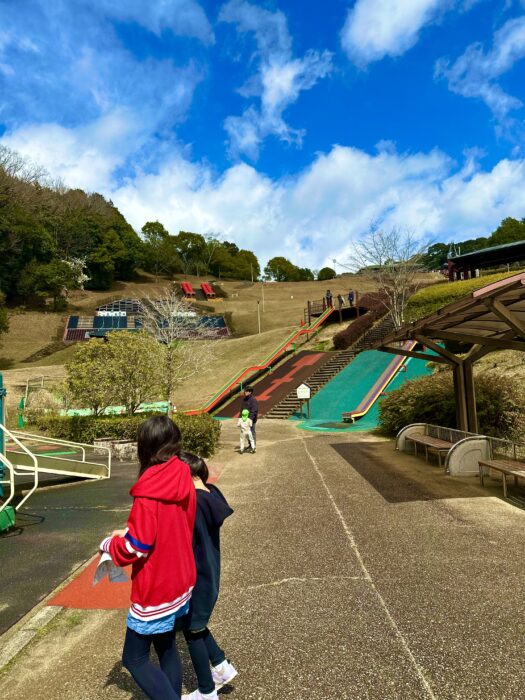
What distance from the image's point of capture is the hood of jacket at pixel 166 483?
81.2 inches

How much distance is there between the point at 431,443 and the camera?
930cm

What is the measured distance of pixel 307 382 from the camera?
24812 mm

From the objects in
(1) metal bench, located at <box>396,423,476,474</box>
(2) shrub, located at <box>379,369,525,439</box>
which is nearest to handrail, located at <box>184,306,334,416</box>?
(2) shrub, located at <box>379,369,525,439</box>

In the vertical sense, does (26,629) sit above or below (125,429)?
below

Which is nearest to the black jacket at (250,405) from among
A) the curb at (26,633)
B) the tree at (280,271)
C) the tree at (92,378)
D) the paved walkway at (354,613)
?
the tree at (92,378)

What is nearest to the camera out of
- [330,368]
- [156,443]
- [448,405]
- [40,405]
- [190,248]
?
[156,443]

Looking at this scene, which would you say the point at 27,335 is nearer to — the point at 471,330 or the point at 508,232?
the point at 471,330

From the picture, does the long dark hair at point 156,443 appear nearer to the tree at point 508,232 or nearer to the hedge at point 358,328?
the hedge at point 358,328

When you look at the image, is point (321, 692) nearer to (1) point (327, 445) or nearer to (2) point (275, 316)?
(1) point (327, 445)

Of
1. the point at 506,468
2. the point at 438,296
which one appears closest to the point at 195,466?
the point at 506,468

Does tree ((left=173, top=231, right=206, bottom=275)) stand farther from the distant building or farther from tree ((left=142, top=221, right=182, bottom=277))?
the distant building

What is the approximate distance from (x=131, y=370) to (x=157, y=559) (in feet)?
41.3

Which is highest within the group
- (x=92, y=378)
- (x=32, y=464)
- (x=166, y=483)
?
(x=92, y=378)

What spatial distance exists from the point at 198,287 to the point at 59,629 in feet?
275
